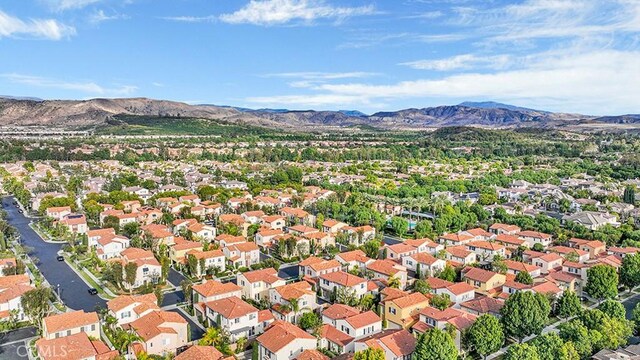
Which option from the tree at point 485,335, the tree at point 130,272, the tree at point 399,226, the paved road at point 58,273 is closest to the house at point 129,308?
the paved road at point 58,273

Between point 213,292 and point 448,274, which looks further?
point 448,274

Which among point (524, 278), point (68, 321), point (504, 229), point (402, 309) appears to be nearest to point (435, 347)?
point (402, 309)

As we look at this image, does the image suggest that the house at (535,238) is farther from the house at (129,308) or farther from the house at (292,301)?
the house at (129,308)

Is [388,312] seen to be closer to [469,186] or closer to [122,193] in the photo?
[122,193]

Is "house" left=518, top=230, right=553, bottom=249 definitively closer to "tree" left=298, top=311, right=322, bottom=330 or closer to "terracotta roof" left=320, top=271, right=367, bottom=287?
"terracotta roof" left=320, top=271, right=367, bottom=287

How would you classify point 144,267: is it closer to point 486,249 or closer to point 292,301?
point 292,301

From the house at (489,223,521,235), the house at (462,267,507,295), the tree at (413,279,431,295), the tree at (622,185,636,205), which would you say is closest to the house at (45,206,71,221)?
the tree at (413,279,431,295)
